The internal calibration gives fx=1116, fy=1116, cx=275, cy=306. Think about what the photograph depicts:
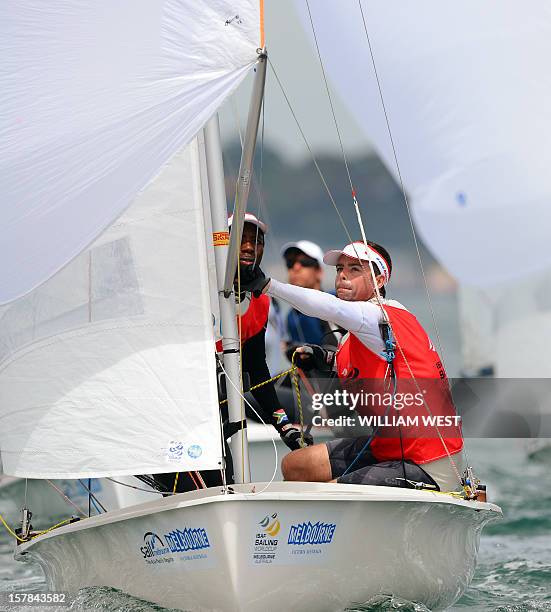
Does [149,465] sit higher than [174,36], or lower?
lower

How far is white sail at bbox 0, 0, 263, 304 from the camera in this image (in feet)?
10.6

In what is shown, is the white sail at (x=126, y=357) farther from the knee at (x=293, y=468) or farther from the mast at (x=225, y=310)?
the knee at (x=293, y=468)

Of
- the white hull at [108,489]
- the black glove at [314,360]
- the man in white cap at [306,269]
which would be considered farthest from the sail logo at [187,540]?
the white hull at [108,489]

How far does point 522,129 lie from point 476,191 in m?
0.40

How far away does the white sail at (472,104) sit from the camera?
18.4ft

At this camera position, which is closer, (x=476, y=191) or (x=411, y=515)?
Answer: (x=411, y=515)

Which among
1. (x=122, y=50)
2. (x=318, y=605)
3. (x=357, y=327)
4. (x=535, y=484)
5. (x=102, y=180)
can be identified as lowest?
(x=535, y=484)

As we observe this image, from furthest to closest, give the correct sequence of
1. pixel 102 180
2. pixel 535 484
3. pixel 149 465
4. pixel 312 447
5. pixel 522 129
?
pixel 535 484, pixel 522 129, pixel 312 447, pixel 149 465, pixel 102 180

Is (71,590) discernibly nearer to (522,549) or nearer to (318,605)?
(318,605)

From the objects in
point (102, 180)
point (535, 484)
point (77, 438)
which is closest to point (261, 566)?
point (77, 438)

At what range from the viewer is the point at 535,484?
29.1ft

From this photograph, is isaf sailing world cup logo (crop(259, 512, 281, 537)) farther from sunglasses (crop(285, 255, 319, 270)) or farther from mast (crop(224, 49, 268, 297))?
sunglasses (crop(285, 255, 319, 270))

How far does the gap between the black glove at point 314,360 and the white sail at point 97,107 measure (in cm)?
144

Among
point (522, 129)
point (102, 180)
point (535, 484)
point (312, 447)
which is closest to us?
point (102, 180)
